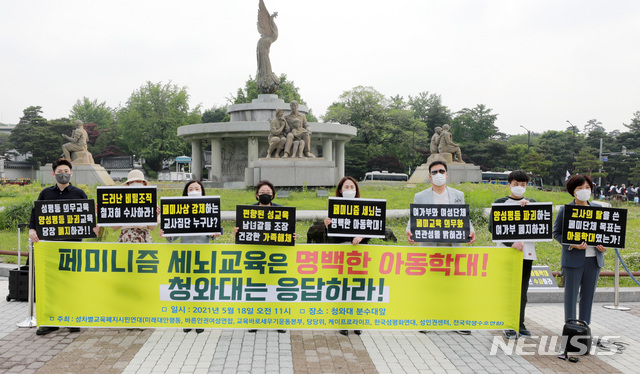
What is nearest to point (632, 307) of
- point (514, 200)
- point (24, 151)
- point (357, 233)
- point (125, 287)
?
point (514, 200)

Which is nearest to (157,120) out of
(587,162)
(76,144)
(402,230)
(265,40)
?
(76,144)

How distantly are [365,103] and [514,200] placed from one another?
195ft

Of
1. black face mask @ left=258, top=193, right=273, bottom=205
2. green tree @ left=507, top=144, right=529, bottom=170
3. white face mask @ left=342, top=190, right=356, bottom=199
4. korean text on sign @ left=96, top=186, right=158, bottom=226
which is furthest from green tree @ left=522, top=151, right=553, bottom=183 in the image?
korean text on sign @ left=96, top=186, right=158, bottom=226

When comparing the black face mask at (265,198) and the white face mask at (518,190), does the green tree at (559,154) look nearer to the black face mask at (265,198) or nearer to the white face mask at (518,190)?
the white face mask at (518,190)

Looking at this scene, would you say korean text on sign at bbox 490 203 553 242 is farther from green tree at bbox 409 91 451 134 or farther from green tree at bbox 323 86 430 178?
green tree at bbox 409 91 451 134

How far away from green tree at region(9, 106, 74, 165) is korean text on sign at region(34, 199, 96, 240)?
218 ft

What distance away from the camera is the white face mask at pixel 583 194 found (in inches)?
229

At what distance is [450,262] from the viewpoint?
233 inches

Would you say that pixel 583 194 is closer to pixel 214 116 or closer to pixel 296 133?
pixel 296 133

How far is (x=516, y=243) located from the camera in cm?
588

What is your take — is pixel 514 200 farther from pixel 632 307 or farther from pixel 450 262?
pixel 632 307

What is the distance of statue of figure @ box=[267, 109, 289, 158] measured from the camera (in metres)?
20.5

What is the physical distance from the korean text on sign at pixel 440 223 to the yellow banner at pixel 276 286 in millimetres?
190

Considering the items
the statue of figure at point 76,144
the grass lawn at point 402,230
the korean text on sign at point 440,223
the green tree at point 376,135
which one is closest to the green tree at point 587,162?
the green tree at point 376,135
